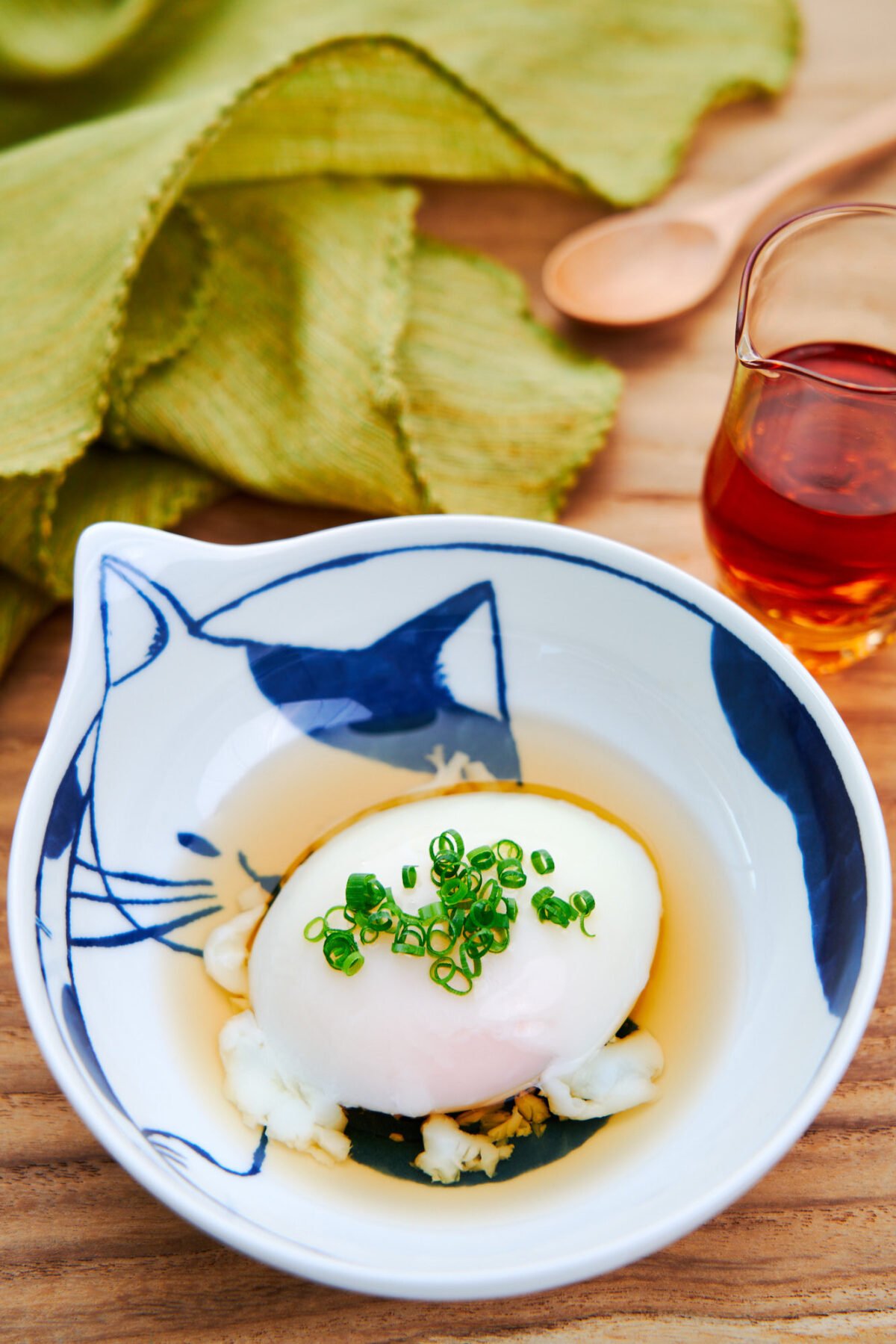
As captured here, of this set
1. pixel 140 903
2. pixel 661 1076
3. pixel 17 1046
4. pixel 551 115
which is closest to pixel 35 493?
pixel 140 903

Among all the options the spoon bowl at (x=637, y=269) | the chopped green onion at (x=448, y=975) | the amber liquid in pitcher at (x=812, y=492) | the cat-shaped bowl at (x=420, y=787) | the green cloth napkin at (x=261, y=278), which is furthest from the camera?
the spoon bowl at (x=637, y=269)

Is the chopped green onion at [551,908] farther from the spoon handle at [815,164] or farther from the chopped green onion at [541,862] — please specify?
the spoon handle at [815,164]

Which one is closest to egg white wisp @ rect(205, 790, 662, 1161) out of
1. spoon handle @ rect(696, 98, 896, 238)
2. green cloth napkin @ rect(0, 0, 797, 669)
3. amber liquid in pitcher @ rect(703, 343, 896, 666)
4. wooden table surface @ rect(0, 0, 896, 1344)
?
wooden table surface @ rect(0, 0, 896, 1344)

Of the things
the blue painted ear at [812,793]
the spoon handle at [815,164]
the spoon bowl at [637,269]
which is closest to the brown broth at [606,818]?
the blue painted ear at [812,793]

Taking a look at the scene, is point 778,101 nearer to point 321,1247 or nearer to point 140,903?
point 140,903

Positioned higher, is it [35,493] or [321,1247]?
[35,493]
